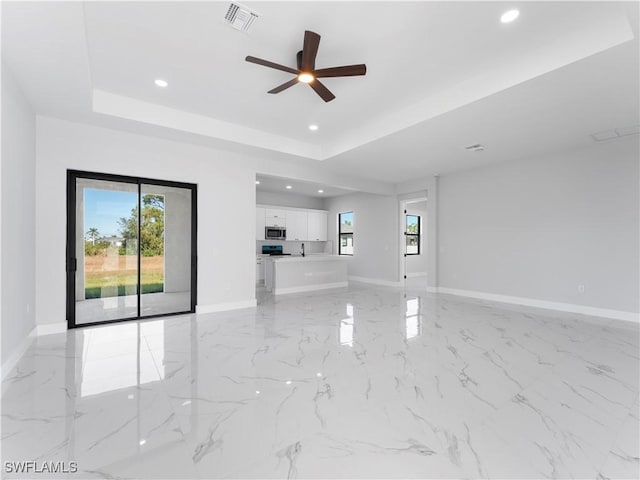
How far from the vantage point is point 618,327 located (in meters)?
4.34

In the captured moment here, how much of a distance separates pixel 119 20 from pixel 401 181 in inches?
266

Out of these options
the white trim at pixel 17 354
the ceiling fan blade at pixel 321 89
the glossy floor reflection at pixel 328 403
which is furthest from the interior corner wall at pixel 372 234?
the white trim at pixel 17 354

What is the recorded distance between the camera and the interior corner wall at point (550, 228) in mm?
4785

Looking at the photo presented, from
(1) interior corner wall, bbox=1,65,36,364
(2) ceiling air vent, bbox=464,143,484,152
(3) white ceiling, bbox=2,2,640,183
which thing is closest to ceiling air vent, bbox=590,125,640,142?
(3) white ceiling, bbox=2,2,640,183

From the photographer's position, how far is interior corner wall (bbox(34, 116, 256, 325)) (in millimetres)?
3926

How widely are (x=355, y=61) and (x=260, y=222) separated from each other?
623cm

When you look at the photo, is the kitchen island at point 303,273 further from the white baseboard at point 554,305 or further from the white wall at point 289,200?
the white baseboard at point 554,305

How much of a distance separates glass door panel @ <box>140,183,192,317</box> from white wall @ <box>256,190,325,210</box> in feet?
13.4

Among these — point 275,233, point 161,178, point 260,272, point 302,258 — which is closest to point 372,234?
point 302,258

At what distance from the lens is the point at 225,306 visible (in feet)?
17.4

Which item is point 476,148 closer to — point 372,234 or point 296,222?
point 372,234

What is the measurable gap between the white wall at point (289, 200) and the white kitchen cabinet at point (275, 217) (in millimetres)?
567

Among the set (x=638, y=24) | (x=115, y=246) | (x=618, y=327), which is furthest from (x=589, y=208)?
(x=115, y=246)

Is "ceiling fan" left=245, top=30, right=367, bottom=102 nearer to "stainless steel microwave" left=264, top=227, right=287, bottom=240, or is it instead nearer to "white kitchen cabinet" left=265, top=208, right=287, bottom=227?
"white kitchen cabinet" left=265, top=208, right=287, bottom=227
